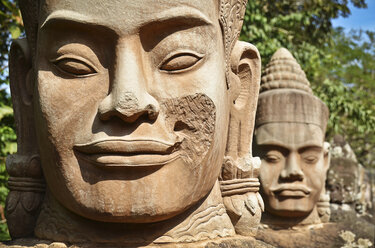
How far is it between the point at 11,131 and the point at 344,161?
15.8 feet

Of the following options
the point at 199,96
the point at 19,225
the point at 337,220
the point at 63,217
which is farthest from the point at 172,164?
the point at 337,220

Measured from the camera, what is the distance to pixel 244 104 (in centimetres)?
307

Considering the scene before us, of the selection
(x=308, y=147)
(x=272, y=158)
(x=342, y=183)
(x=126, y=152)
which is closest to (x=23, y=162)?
(x=126, y=152)

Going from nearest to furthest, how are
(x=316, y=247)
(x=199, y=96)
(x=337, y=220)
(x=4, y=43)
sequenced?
(x=199, y=96)
(x=316, y=247)
(x=4, y=43)
(x=337, y=220)

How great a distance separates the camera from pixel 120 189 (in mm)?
2252

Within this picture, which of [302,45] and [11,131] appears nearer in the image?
[11,131]

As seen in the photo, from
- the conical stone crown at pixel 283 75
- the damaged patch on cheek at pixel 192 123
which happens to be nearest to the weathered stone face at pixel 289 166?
the conical stone crown at pixel 283 75

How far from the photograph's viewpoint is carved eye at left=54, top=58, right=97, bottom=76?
2.38 metres

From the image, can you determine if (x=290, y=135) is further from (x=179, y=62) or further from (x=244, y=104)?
(x=179, y=62)

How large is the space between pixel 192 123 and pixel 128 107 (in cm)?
38

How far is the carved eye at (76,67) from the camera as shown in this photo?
2385 mm

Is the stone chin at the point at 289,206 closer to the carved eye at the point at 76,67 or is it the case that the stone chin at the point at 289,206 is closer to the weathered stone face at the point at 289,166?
the weathered stone face at the point at 289,166

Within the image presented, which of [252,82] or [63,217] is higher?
[252,82]

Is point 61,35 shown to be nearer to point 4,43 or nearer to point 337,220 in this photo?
point 4,43
